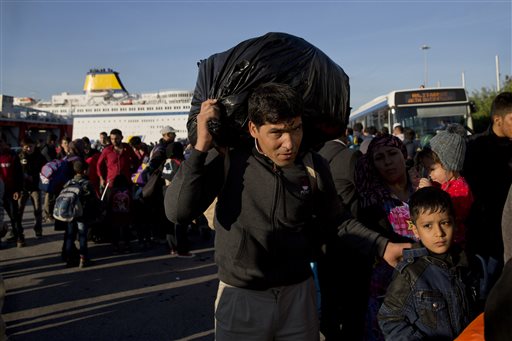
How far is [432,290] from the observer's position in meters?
2.18

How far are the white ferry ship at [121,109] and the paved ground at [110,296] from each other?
2329 inches

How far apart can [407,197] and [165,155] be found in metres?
5.45

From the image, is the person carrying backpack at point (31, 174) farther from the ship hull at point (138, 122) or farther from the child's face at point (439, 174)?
the ship hull at point (138, 122)

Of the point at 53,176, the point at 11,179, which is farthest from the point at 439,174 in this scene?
the point at 11,179

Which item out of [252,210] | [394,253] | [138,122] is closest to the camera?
[252,210]

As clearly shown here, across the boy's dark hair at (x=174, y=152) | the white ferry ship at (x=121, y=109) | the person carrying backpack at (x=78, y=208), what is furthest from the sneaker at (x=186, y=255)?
the white ferry ship at (x=121, y=109)

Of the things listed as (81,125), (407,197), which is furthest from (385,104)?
(81,125)

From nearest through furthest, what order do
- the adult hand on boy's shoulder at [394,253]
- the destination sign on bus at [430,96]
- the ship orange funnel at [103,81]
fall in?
the adult hand on boy's shoulder at [394,253] < the destination sign on bus at [430,96] < the ship orange funnel at [103,81]

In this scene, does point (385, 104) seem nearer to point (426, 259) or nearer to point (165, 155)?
point (165, 155)

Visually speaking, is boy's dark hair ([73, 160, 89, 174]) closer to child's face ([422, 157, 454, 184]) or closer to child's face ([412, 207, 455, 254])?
child's face ([422, 157, 454, 184])

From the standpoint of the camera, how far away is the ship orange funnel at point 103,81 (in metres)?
70.6

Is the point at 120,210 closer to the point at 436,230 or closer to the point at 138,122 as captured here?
the point at 436,230

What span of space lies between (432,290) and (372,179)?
3.08 ft

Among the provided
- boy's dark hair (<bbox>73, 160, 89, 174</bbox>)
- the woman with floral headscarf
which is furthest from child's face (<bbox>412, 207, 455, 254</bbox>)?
boy's dark hair (<bbox>73, 160, 89, 174</bbox>)
